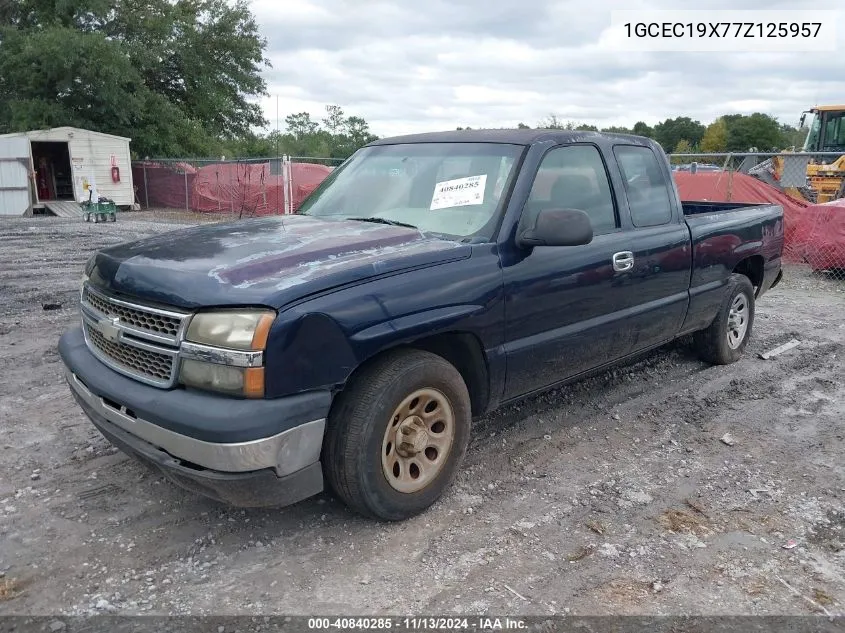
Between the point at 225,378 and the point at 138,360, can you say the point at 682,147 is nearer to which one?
the point at 138,360

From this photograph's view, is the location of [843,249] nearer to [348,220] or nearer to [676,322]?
[676,322]

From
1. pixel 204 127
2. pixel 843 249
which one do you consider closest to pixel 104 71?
pixel 204 127

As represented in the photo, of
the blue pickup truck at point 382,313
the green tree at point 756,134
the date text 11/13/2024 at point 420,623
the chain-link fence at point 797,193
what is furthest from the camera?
the green tree at point 756,134

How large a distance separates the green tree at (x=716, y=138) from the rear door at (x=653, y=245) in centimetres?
7199

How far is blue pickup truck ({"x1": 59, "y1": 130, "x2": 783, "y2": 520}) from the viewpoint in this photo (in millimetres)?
2711

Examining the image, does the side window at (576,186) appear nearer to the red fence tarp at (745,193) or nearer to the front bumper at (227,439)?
the front bumper at (227,439)

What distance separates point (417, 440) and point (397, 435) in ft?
0.36

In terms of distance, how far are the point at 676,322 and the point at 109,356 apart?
12.3 ft

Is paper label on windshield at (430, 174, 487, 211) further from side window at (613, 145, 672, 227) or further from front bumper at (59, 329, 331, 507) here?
front bumper at (59, 329, 331, 507)

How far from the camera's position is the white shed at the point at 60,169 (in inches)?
847

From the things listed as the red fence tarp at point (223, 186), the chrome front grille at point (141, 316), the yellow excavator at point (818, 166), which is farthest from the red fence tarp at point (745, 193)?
the chrome front grille at point (141, 316)

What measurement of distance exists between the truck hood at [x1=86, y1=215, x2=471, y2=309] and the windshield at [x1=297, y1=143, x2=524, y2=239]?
228 mm

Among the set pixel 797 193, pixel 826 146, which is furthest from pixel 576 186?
pixel 826 146

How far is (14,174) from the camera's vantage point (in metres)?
21.5
